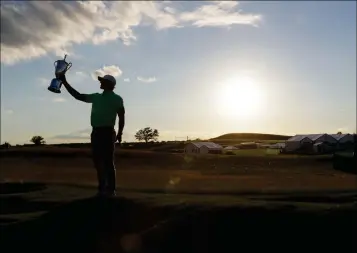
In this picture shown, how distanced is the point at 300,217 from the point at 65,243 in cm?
372

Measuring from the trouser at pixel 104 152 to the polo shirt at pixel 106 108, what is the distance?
0.39ft

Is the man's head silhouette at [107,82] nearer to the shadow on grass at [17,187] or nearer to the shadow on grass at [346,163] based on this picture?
the shadow on grass at [17,187]

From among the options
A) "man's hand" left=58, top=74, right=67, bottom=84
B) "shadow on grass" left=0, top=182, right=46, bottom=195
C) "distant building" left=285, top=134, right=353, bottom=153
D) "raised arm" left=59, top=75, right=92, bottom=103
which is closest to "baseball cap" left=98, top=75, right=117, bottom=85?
"raised arm" left=59, top=75, right=92, bottom=103

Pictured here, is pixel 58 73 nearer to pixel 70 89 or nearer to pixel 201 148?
pixel 70 89

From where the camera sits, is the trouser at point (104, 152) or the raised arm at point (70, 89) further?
the raised arm at point (70, 89)

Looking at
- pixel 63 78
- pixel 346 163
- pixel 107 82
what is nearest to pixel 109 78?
pixel 107 82

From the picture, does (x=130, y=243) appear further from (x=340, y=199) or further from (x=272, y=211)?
(x=340, y=199)

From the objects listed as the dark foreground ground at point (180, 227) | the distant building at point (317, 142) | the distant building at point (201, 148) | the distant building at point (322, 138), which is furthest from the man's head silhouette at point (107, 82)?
the distant building at point (322, 138)

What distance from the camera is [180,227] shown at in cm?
849

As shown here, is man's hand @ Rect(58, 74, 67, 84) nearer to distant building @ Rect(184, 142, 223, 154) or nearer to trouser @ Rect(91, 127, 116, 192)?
trouser @ Rect(91, 127, 116, 192)

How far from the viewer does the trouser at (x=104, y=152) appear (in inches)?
420

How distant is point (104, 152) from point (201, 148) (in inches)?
1555

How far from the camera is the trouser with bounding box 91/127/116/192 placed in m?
10.7

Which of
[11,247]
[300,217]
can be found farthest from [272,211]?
[11,247]
